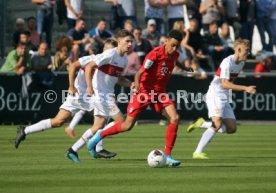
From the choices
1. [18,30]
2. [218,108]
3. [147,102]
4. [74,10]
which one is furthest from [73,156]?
[74,10]

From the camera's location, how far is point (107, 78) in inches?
595

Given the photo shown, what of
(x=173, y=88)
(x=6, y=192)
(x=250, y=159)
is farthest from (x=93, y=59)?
(x=173, y=88)

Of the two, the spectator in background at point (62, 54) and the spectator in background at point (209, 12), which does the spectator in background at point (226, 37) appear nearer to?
the spectator in background at point (209, 12)

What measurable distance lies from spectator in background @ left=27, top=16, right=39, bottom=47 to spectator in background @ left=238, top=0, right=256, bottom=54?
6009 millimetres

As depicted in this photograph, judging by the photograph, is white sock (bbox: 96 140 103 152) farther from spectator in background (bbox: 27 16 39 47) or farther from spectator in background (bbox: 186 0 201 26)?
spectator in background (bbox: 186 0 201 26)

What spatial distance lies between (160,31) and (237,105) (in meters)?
3.35

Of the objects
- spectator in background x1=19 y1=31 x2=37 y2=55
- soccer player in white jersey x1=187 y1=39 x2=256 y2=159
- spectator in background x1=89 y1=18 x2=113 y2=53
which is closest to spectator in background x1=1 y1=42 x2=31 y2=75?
spectator in background x1=19 y1=31 x2=37 y2=55

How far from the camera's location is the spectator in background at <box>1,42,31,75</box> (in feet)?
76.4

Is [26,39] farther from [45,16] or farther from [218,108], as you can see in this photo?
[218,108]

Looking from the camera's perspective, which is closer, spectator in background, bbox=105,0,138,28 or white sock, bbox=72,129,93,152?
Result: white sock, bbox=72,129,93,152

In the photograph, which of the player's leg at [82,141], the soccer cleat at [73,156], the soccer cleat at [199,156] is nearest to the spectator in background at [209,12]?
the soccer cleat at [199,156]

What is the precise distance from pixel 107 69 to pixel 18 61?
8.85 meters

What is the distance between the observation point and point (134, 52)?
80.6 feet

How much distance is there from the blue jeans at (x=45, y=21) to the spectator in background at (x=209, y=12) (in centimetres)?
428
